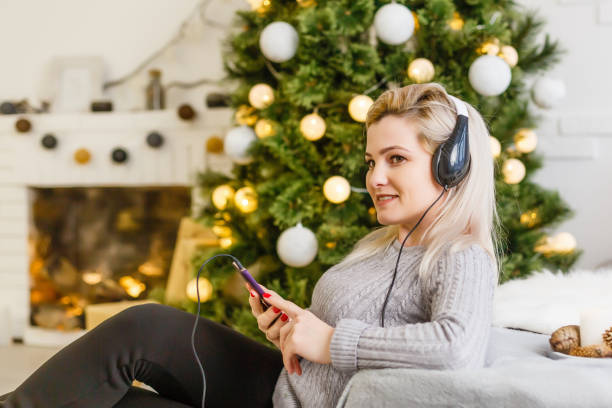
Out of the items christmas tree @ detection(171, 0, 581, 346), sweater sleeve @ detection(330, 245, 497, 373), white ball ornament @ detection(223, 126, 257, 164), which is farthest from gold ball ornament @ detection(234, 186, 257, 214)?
sweater sleeve @ detection(330, 245, 497, 373)

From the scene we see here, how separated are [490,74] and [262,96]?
0.69 meters

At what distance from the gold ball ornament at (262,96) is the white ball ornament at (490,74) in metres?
0.61


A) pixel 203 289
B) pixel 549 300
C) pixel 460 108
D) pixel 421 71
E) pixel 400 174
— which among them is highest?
pixel 421 71

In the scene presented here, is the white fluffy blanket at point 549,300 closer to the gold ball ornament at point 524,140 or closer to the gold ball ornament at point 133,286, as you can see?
the gold ball ornament at point 524,140

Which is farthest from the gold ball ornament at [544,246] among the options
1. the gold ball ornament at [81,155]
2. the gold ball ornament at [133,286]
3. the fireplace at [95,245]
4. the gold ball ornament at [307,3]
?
the gold ball ornament at [81,155]

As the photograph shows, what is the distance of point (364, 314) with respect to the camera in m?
0.91

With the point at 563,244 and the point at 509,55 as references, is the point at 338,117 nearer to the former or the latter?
the point at 509,55

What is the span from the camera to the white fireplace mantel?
8.18ft

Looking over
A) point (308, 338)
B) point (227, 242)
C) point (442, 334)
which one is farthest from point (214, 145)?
point (442, 334)

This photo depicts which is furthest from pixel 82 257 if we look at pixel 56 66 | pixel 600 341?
pixel 600 341

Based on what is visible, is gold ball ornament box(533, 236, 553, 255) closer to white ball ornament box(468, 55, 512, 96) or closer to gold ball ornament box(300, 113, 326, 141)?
white ball ornament box(468, 55, 512, 96)

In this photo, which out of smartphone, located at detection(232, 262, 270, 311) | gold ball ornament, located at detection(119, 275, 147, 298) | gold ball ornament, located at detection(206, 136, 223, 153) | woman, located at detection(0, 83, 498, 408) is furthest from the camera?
gold ball ornament, located at detection(119, 275, 147, 298)

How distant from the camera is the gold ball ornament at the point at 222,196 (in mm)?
1926

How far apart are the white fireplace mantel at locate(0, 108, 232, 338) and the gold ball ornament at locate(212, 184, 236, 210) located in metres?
0.50
